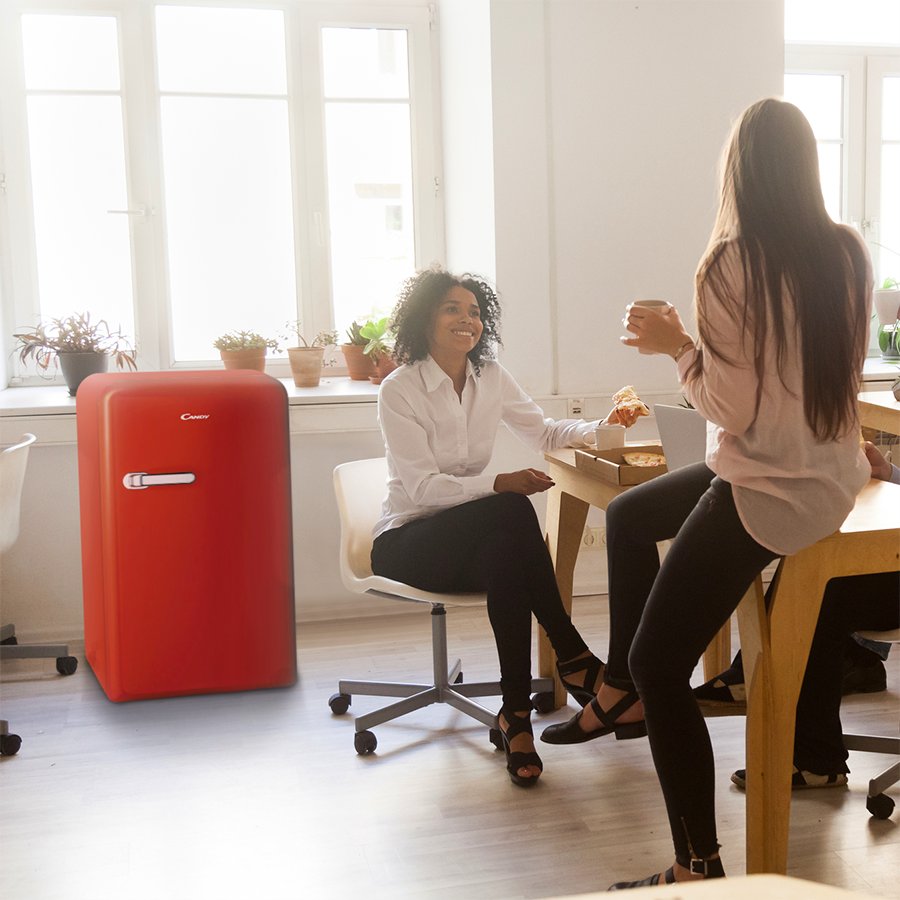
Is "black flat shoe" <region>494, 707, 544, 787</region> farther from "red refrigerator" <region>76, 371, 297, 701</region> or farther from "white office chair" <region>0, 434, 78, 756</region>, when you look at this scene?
"white office chair" <region>0, 434, 78, 756</region>

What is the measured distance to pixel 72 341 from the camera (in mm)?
3305

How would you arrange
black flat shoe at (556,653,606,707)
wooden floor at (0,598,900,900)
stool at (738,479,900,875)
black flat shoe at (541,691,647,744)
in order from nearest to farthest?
stool at (738,479,900,875) → wooden floor at (0,598,900,900) → black flat shoe at (541,691,647,744) → black flat shoe at (556,653,606,707)

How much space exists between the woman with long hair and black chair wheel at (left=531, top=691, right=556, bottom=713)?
921mm

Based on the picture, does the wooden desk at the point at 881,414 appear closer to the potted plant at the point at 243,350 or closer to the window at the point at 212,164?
the window at the point at 212,164

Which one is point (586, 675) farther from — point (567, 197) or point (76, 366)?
point (76, 366)

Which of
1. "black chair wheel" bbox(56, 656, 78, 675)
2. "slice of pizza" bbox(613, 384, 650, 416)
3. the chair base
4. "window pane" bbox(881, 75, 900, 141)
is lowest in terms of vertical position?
"black chair wheel" bbox(56, 656, 78, 675)

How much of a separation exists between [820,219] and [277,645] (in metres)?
1.92

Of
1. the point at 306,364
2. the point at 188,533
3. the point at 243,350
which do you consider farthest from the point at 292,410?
the point at 188,533

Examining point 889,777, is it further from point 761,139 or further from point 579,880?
point 761,139

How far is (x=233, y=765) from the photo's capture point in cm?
230

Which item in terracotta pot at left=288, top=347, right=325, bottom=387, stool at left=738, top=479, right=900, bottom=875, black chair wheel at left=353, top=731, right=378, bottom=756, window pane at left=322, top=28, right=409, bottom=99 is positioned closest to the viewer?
stool at left=738, top=479, right=900, bottom=875

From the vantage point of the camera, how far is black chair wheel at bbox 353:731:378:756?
91.8 inches

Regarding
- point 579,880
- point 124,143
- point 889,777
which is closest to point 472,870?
point 579,880

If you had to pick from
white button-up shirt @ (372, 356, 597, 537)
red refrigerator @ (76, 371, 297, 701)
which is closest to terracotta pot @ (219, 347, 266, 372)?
red refrigerator @ (76, 371, 297, 701)
